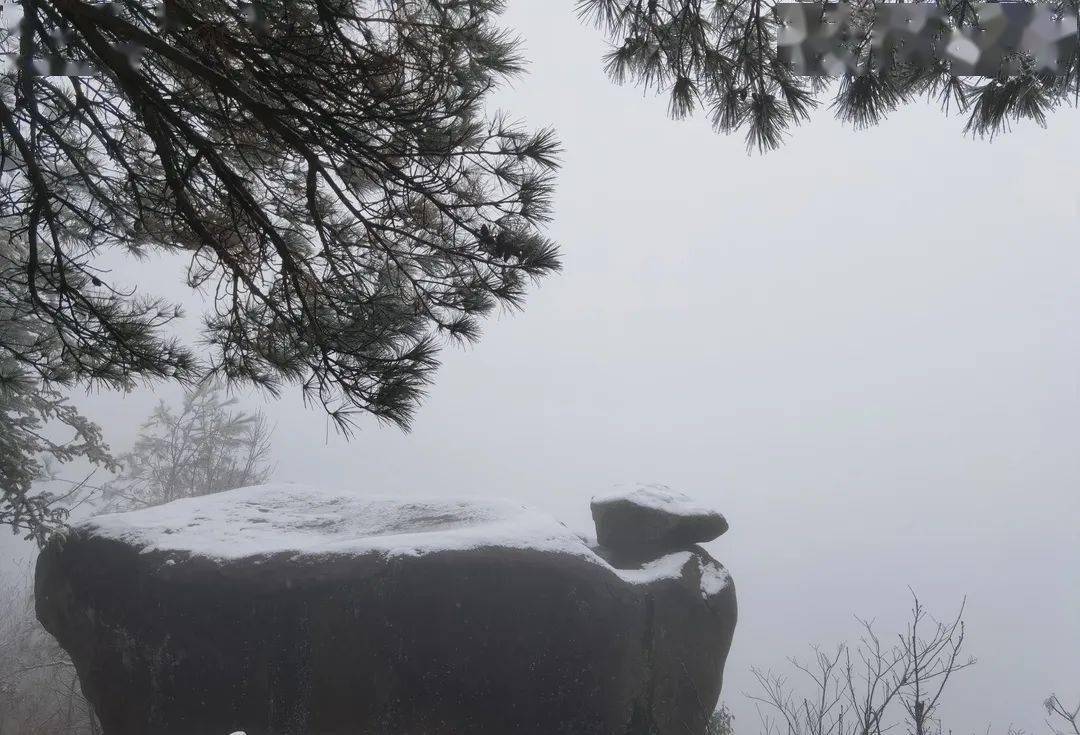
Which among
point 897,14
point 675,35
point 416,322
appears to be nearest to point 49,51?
point 416,322

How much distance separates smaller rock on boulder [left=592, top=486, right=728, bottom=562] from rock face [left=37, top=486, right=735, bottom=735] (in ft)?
4.26

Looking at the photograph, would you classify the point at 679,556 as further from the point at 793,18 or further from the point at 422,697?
the point at 793,18

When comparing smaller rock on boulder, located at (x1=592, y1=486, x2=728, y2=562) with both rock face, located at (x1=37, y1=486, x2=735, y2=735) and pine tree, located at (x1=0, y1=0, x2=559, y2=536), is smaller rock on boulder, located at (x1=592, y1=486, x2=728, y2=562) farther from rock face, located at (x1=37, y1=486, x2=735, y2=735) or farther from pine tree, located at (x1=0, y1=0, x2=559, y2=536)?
pine tree, located at (x1=0, y1=0, x2=559, y2=536)

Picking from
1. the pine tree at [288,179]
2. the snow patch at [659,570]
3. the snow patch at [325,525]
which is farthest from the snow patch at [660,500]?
the pine tree at [288,179]

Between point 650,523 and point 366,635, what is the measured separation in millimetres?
4279

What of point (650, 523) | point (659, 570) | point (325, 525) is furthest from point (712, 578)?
point (325, 525)

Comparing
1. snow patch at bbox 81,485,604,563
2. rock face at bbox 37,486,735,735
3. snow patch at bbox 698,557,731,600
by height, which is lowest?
rock face at bbox 37,486,735,735

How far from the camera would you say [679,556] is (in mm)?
8836

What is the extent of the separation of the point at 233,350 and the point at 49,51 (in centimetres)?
174

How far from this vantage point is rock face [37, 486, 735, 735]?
683 centimetres

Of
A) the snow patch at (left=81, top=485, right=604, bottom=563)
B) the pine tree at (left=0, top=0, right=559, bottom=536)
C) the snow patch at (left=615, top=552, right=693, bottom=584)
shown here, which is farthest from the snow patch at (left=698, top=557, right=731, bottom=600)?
the pine tree at (left=0, top=0, right=559, bottom=536)

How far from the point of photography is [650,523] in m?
9.16

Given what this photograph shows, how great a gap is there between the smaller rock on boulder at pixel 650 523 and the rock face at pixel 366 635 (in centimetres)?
130

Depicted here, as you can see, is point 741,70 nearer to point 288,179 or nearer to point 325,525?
point 288,179
